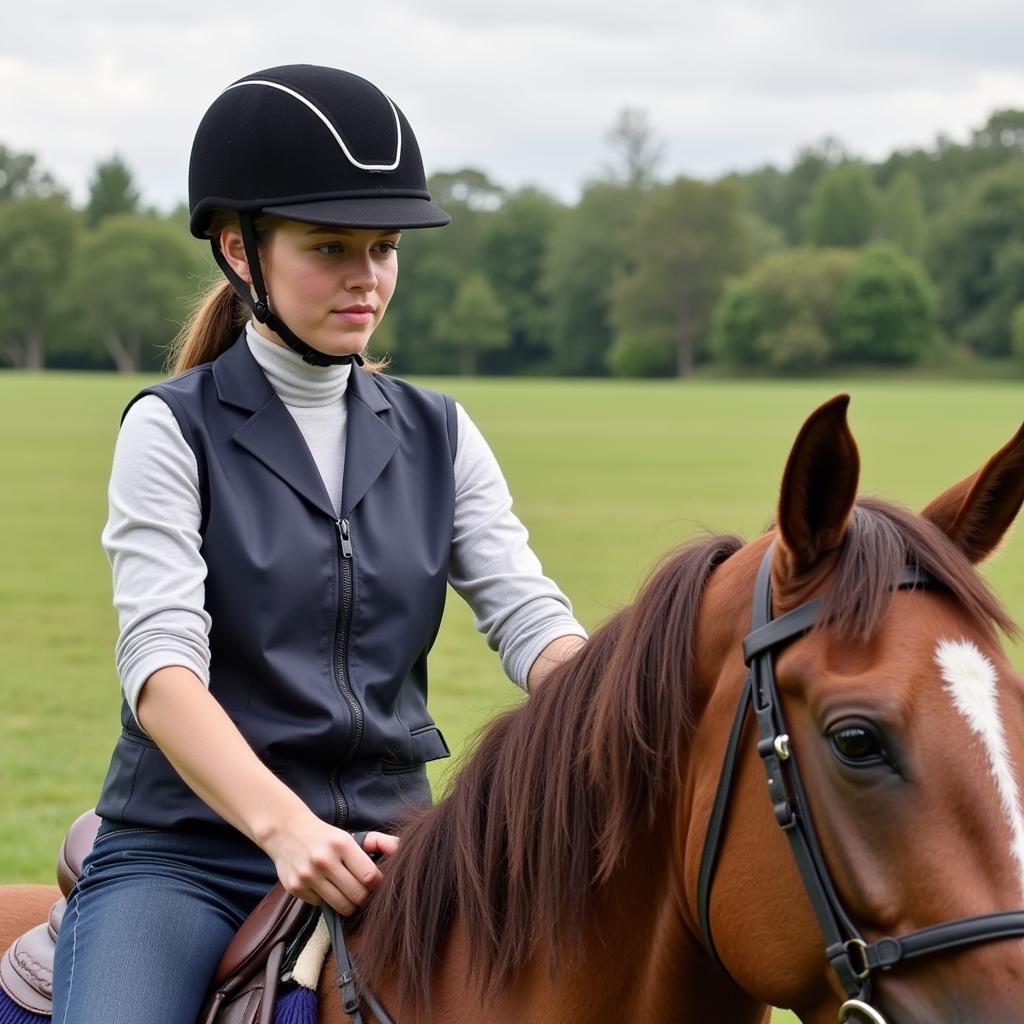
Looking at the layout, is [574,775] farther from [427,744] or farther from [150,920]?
[150,920]

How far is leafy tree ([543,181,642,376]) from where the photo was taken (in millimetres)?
113688

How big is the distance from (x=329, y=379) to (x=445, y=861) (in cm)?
107

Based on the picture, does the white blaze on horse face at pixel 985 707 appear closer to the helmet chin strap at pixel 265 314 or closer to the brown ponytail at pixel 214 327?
the helmet chin strap at pixel 265 314

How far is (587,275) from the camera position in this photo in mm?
114500

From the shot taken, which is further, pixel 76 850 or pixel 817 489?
pixel 76 850

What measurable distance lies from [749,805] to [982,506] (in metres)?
0.57

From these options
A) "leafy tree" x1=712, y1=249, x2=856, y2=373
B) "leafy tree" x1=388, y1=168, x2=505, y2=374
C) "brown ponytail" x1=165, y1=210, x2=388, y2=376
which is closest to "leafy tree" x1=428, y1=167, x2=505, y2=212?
"leafy tree" x1=388, y1=168, x2=505, y2=374

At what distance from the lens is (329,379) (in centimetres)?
296

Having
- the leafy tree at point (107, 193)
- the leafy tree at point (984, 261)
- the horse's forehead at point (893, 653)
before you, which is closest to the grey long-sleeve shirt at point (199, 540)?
the horse's forehead at point (893, 653)

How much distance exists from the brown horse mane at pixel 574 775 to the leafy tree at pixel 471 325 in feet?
361

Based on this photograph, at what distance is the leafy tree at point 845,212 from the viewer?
120 m

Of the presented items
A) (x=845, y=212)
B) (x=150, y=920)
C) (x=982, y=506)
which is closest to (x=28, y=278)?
(x=845, y=212)

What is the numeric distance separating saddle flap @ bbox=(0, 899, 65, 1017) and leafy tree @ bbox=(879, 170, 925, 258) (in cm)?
12029

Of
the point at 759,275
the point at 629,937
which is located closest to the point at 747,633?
the point at 629,937
